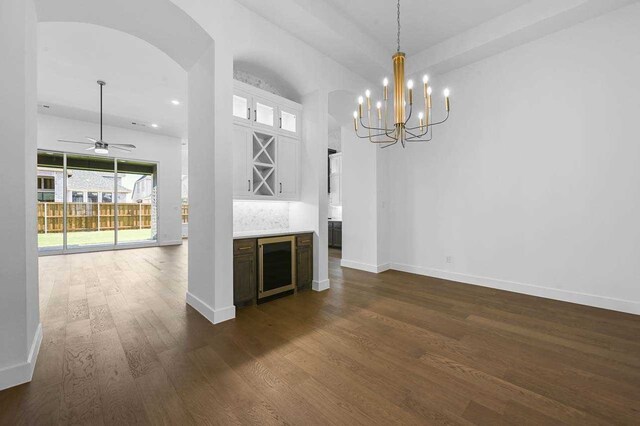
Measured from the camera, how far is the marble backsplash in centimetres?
378

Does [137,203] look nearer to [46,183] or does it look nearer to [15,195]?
[46,183]

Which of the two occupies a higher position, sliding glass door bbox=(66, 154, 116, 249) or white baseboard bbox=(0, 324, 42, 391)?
sliding glass door bbox=(66, 154, 116, 249)

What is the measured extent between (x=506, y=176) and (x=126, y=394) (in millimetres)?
4917

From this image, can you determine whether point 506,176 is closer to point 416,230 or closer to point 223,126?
point 416,230

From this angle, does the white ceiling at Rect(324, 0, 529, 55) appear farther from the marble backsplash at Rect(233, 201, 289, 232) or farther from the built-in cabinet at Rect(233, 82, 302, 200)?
the marble backsplash at Rect(233, 201, 289, 232)

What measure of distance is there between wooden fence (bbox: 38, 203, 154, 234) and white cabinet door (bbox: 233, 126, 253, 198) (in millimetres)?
6802

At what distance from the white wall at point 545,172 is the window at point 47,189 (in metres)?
9.18

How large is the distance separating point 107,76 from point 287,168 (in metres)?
3.91

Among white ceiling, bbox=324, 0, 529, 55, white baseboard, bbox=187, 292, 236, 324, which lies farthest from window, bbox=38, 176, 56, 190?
white ceiling, bbox=324, 0, 529, 55

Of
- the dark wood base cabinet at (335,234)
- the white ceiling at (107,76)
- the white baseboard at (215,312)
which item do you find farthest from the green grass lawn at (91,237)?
the white baseboard at (215,312)

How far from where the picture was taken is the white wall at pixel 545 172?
3162mm

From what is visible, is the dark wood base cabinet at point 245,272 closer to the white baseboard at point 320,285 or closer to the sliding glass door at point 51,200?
the white baseboard at point 320,285

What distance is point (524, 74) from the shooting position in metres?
3.80

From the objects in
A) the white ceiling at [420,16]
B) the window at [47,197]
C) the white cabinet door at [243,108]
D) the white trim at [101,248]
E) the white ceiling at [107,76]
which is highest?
the white ceiling at [420,16]
